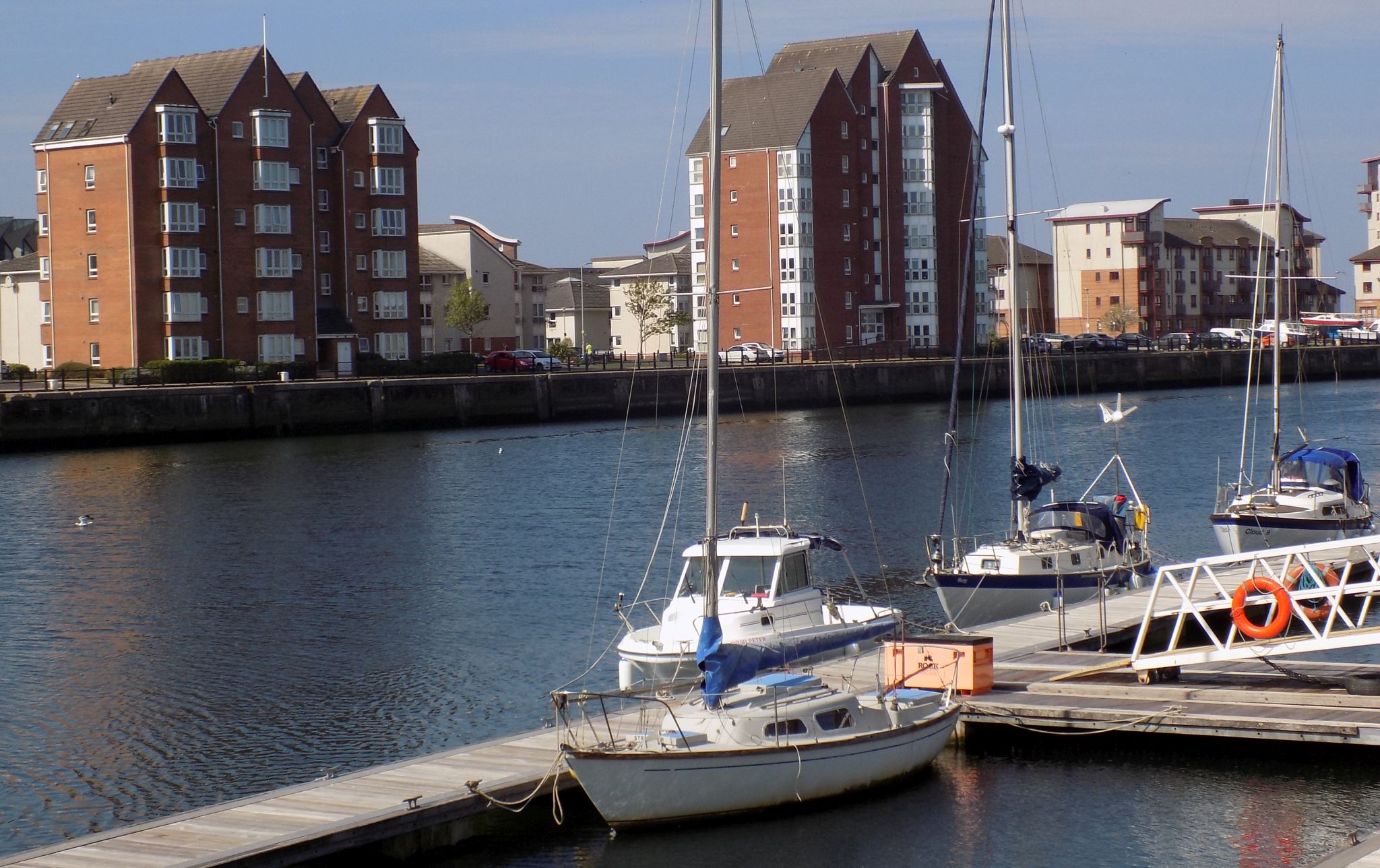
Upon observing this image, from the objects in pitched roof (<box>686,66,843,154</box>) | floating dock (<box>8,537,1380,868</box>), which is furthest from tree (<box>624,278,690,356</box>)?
floating dock (<box>8,537,1380,868</box>)

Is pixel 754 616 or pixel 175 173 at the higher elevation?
pixel 175 173

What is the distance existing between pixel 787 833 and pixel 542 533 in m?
33.6

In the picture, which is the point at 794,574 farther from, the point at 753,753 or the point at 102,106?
the point at 102,106

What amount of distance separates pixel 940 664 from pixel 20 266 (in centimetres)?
11018

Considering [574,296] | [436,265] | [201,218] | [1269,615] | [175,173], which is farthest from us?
[574,296]

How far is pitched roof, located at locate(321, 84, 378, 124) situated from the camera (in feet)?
364

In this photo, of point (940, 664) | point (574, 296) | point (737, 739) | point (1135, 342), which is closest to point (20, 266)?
point (574, 296)

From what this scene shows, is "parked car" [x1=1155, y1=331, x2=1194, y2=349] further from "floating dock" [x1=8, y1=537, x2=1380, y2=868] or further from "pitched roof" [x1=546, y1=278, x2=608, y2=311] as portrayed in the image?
"floating dock" [x1=8, y1=537, x2=1380, y2=868]

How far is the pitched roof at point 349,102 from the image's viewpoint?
111m

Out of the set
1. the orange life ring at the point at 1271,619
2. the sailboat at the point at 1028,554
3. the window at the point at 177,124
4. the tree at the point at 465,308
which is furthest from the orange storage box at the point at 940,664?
the tree at the point at 465,308

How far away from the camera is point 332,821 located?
62.0 ft

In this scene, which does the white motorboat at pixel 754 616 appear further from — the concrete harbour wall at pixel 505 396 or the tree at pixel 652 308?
the tree at pixel 652 308

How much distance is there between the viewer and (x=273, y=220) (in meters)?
103

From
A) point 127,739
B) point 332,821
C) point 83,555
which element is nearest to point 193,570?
point 83,555
